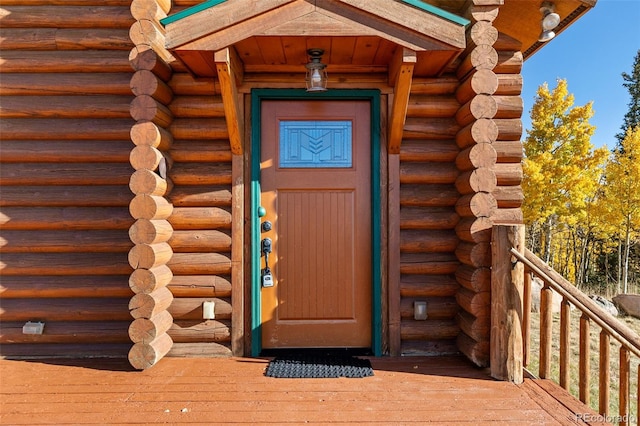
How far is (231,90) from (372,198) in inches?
58.2

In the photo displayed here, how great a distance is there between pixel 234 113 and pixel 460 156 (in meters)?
1.91

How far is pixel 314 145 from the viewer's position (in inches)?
134

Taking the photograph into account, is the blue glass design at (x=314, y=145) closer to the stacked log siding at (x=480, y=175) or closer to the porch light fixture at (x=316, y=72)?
→ the porch light fixture at (x=316, y=72)

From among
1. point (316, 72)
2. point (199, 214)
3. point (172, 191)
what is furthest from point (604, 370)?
point (172, 191)

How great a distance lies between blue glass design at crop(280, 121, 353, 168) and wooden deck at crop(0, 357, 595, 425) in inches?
68.4

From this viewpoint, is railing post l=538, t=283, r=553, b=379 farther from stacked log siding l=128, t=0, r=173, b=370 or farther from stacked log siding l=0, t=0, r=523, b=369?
stacked log siding l=128, t=0, r=173, b=370

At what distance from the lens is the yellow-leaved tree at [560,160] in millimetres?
12797

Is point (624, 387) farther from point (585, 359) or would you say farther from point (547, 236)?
point (547, 236)

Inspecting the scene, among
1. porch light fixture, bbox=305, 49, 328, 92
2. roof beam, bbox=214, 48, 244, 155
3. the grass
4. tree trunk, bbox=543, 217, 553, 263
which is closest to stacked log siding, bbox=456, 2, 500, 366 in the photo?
porch light fixture, bbox=305, 49, 328, 92

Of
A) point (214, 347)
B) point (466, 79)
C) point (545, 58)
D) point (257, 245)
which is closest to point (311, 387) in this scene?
point (214, 347)

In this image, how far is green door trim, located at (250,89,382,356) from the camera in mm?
3275

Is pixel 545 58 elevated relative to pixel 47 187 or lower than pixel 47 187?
elevated

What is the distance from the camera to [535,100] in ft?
46.2

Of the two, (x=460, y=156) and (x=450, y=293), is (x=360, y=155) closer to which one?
(x=460, y=156)
